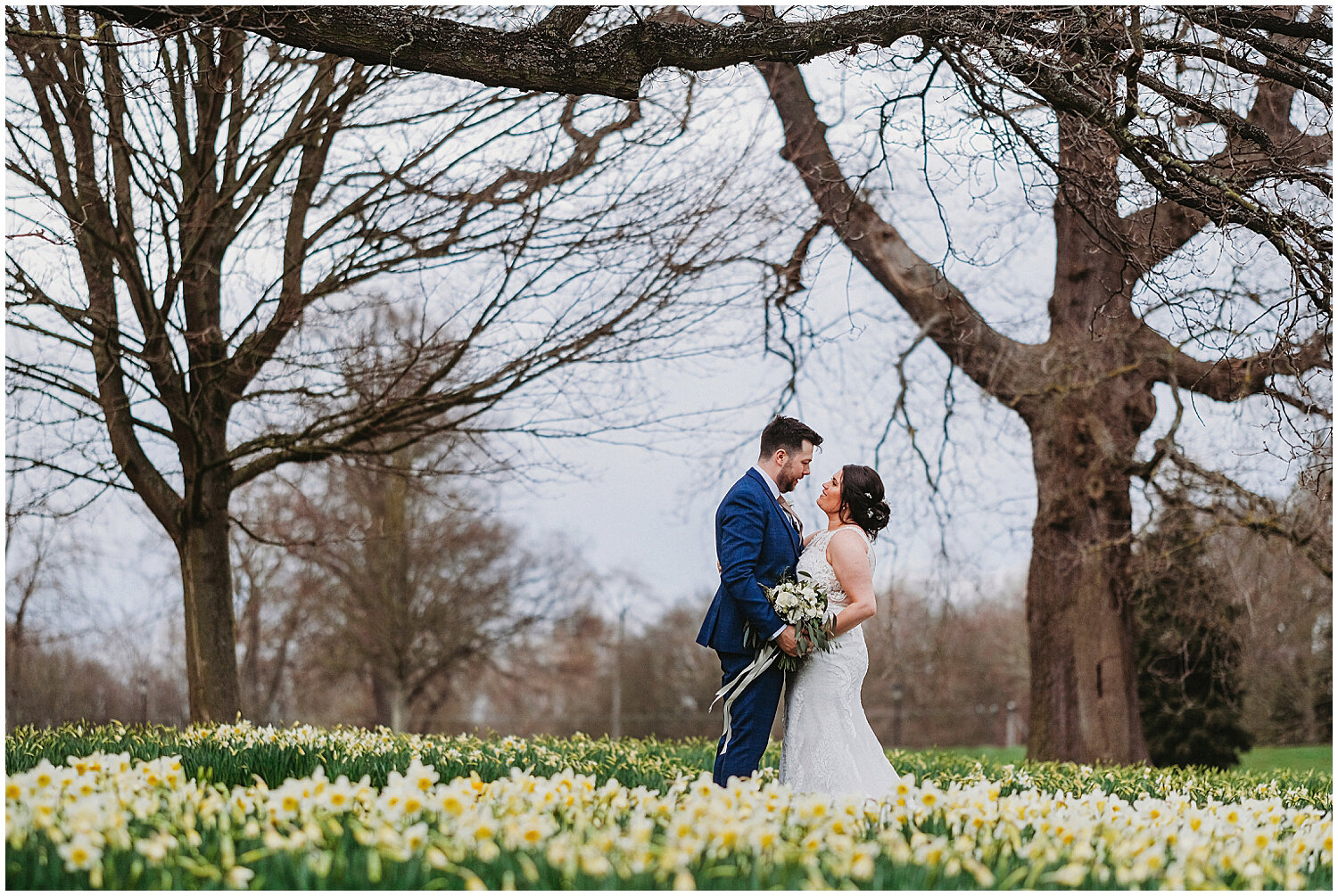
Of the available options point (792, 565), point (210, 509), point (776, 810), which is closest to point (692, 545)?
point (210, 509)

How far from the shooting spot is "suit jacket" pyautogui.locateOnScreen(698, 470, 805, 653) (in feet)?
16.3

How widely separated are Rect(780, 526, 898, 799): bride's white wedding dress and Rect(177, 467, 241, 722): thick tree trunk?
4923mm

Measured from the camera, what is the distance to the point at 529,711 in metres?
29.0

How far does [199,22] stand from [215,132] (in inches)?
122

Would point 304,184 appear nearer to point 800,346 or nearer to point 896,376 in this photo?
point 800,346

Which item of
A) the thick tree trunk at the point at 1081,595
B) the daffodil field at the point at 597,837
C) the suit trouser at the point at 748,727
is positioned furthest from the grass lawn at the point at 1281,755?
the daffodil field at the point at 597,837

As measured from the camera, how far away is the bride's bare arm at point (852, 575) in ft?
16.4

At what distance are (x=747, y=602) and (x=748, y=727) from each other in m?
0.60

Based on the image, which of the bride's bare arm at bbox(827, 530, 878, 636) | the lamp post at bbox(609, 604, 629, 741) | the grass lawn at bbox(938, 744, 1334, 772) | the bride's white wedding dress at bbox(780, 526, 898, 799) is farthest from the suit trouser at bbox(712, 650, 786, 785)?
the lamp post at bbox(609, 604, 629, 741)

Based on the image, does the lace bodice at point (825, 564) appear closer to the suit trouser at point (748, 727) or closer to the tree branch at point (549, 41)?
the suit trouser at point (748, 727)

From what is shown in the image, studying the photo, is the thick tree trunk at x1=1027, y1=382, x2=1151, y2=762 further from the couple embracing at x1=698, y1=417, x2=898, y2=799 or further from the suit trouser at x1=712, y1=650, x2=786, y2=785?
the suit trouser at x1=712, y1=650, x2=786, y2=785

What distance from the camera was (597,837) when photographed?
3090 mm

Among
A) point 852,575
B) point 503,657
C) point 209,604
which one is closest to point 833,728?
point 852,575

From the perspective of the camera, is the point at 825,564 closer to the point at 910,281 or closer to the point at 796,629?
the point at 796,629
